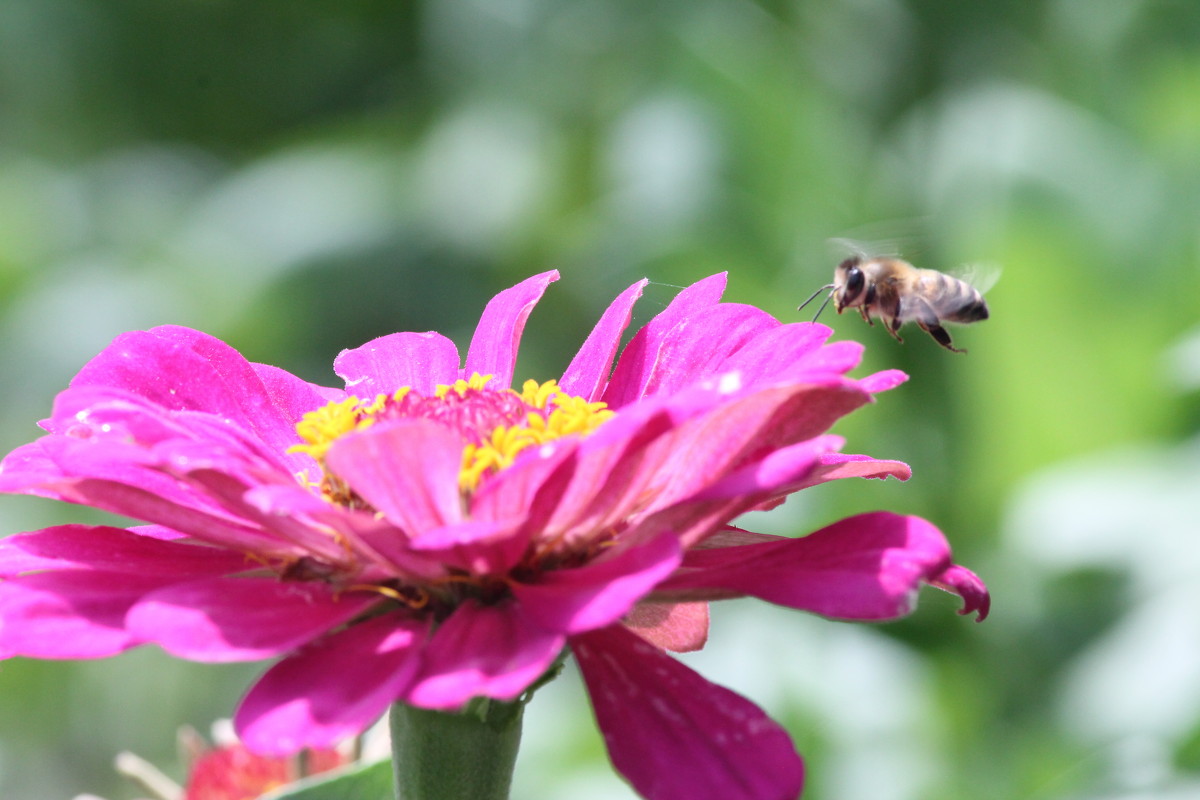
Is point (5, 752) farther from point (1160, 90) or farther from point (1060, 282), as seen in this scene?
point (1160, 90)

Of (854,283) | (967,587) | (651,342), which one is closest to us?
(967,587)

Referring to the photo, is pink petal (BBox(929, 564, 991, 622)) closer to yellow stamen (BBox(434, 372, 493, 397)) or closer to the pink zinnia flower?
the pink zinnia flower

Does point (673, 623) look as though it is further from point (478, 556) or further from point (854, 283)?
point (854, 283)

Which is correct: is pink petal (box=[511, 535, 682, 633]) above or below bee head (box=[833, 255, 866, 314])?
below

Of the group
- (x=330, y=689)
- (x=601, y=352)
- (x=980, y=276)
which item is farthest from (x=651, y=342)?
(x=980, y=276)

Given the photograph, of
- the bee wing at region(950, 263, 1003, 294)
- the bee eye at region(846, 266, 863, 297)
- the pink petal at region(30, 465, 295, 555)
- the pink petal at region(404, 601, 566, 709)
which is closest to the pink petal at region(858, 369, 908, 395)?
the pink petal at region(404, 601, 566, 709)

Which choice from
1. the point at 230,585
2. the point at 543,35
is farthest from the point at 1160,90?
the point at 230,585

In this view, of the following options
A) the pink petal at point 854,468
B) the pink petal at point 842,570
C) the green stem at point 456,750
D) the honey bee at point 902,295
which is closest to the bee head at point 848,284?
the honey bee at point 902,295
